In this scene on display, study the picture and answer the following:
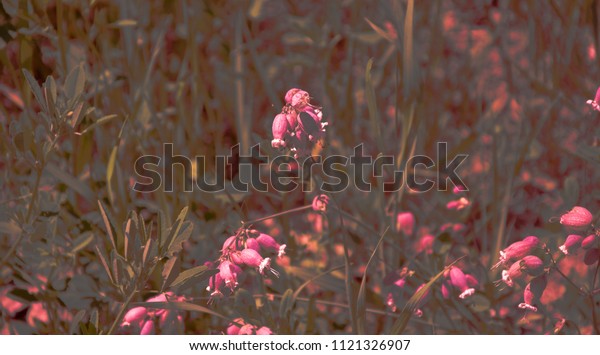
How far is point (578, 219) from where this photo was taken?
5.00ft

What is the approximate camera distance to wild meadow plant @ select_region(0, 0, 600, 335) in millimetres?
1627

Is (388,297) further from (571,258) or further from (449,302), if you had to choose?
(571,258)

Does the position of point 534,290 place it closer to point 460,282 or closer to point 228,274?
point 460,282

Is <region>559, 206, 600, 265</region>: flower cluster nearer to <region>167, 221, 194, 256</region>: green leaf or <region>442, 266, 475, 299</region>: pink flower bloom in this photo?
<region>442, 266, 475, 299</region>: pink flower bloom

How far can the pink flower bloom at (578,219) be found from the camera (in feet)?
4.99

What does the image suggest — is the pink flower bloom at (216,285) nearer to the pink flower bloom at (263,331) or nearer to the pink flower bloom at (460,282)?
the pink flower bloom at (263,331)

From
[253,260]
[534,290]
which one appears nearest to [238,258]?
[253,260]

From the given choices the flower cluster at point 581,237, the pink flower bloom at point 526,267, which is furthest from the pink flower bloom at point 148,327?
the flower cluster at point 581,237

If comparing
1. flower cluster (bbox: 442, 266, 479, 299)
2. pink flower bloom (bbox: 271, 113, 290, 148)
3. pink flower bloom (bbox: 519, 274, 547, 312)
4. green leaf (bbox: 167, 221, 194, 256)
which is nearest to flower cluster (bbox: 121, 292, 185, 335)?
green leaf (bbox: 167, 221, 194, 256)

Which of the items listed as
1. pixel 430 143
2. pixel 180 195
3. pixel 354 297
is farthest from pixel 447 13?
pixel 354 297

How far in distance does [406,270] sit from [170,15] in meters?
0.98

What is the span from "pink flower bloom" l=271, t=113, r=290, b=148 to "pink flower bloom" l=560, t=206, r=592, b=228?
0.53 meters

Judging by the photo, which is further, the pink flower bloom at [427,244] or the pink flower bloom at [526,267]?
the pink flower bloom at [427,244]

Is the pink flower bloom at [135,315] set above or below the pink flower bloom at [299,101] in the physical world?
below
